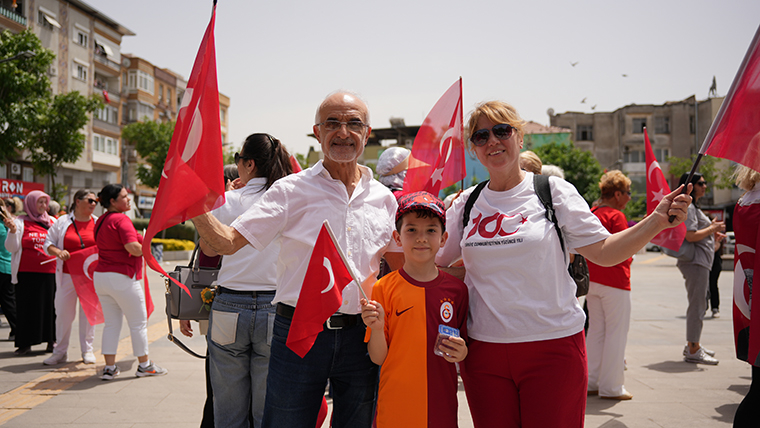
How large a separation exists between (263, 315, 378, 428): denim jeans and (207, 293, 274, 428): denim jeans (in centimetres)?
72

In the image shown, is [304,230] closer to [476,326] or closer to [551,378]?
[476,326]

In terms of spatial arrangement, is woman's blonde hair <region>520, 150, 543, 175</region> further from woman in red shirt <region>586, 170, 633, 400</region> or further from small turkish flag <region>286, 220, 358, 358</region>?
small turkish flag <region>286, 220, 358, 358</region>

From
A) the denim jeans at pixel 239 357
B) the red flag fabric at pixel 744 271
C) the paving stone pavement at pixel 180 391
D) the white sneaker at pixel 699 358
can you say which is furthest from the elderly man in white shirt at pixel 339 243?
the white sneaker at pixel 699 358

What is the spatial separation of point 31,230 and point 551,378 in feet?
26.9

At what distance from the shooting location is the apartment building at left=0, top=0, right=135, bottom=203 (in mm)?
35719

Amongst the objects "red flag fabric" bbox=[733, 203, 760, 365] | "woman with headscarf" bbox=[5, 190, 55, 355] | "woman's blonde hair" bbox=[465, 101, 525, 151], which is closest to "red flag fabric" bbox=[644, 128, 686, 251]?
"red flag fabric" bbox=[733, 203, 760, 365]

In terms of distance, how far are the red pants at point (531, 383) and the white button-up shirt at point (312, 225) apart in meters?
0.67

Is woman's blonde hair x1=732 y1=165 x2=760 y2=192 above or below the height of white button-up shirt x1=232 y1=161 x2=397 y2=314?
above

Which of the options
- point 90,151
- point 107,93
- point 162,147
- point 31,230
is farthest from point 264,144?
point 107,93

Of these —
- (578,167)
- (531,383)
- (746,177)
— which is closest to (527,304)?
(531,383)

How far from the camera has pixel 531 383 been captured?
247 cm

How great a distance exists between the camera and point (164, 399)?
557cm

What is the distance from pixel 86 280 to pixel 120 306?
104 cm

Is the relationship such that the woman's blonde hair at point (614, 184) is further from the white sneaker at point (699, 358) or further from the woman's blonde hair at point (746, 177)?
the white sneaker at point (699, 358)
